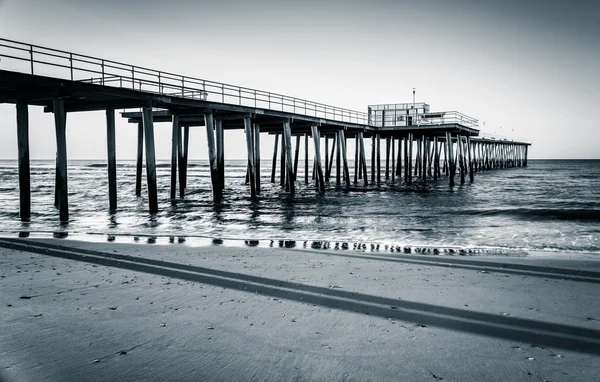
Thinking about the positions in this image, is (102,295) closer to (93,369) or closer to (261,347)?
(93,369)

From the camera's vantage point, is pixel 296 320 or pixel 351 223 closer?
pixel 296 320

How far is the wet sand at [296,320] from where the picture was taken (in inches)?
133

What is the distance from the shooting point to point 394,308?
4.83 meters

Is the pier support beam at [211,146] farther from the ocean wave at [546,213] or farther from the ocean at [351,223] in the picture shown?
the ocean wave at [546,213]

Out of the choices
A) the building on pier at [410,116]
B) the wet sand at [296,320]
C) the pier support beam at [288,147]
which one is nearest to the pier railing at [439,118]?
the building on pier at [410,116]

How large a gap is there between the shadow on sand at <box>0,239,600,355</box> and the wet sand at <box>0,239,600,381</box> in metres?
0.02

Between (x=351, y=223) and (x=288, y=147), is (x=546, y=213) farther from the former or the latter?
(x=288, y=147)

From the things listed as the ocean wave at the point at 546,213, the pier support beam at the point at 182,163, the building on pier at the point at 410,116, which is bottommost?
the ocean wave at the point at 546,213

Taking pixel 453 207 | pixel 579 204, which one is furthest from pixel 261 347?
pixel 579 204

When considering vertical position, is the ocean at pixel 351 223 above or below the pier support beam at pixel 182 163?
below

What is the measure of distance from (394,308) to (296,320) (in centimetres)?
114

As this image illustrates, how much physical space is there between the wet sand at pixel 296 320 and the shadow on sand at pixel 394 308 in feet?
0.07

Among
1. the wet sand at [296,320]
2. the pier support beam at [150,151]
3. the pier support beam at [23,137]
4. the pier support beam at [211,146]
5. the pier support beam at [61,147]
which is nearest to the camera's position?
the wet sand at [296,320]

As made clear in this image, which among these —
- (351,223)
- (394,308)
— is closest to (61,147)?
(351,223)
